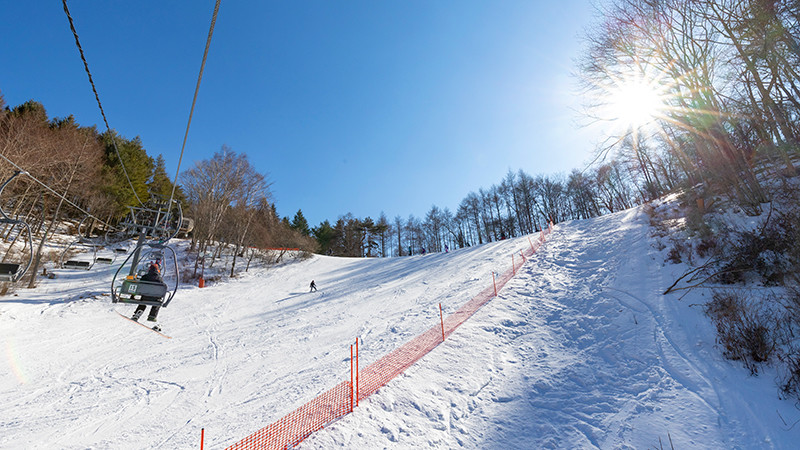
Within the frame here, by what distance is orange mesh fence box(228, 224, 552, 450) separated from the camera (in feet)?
17.3

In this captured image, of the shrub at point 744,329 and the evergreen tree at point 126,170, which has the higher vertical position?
the evergreen tree at point 126,170

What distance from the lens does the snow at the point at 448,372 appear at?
492 cm

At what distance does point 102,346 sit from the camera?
486 inches

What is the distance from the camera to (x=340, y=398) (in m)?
6.41

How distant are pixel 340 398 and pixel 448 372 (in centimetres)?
257

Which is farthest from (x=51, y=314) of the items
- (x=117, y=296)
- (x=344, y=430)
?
(x=344, y=430)

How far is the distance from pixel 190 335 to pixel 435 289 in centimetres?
1221

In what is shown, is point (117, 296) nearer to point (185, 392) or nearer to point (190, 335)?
point (185, 392)

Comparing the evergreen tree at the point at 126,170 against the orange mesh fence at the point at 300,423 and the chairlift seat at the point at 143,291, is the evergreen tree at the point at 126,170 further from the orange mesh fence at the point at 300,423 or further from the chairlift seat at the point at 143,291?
the orange mesh fence at the point at 300,423

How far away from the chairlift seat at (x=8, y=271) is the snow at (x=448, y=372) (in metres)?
3.70

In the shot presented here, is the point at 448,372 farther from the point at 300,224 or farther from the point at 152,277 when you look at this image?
the point at 300,224

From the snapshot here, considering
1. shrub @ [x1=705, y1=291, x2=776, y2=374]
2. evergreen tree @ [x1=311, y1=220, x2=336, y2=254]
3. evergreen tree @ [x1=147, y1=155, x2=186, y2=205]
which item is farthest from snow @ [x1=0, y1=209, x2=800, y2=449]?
evergreen tree @ [x1=311, y1=220, x2=336, y2=254]

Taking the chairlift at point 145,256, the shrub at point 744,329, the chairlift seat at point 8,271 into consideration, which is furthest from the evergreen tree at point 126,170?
the shrub at point 744,329

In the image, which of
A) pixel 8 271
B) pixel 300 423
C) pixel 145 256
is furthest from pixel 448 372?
pixel 145 256
